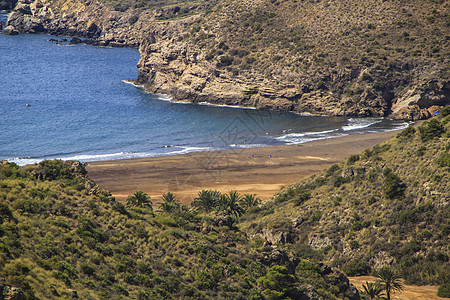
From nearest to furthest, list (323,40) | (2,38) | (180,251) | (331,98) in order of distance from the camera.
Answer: (180,251)
(331,98)
(323,40)
(2,38)

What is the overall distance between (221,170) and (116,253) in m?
37.3

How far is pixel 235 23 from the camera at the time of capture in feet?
361

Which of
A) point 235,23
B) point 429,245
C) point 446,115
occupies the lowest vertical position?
point 429,245

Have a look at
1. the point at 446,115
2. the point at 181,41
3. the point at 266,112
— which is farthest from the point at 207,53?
the point at 446,115

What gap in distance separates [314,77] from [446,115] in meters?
51.4

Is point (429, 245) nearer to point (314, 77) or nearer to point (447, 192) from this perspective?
point (447, 192)

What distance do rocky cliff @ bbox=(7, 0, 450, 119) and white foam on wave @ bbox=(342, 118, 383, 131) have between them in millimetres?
2781

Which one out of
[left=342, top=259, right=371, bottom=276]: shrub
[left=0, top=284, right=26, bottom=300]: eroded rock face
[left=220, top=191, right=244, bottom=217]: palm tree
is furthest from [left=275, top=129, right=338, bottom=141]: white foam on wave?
[left=0, top=284, right=26, bottom=300]: eroded rock face

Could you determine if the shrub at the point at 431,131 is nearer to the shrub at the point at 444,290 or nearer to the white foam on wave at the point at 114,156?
the shrub at the point at 444,290

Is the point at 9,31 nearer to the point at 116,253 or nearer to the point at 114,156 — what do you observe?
the point at 114,156

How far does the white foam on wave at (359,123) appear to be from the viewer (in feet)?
273

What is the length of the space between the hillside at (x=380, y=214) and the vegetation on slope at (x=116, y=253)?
758cm

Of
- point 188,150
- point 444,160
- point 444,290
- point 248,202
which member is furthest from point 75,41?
point 444,290

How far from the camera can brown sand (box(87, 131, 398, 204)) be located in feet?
178
